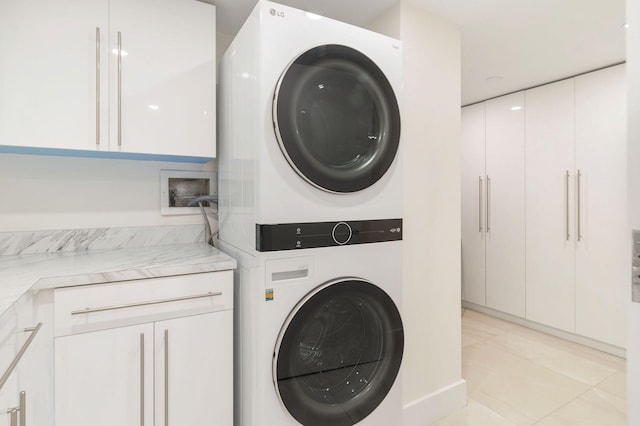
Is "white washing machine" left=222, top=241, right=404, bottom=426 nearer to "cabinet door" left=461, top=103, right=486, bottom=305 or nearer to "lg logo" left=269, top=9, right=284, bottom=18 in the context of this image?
"lg logo" left=269, top=9, right=284, bottom=18

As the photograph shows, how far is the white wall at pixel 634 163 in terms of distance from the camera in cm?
→ 79

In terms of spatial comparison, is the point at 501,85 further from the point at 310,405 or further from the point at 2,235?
the point at 2,235

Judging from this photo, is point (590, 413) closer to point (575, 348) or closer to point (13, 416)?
point (575, 348)

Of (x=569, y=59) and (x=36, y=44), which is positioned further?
(x=569, y=59)

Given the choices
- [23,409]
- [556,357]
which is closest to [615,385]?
[556,357]

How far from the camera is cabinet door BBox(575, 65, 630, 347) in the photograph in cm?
261

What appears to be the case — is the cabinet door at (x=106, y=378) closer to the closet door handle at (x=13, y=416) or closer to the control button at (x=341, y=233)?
the closet door handle at (x=13, y=416)

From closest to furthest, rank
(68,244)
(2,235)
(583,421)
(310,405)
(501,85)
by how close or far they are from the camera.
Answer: (310,405) → (2,235) → (68,244) → (583,421) → (501,85)

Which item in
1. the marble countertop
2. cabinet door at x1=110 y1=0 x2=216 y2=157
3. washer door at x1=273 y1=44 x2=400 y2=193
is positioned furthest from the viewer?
cabinet door at x1=110 y1=0 x2=216 y2=157

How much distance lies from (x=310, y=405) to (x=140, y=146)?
141 cm

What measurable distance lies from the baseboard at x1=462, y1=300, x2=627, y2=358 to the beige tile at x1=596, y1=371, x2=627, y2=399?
1.11 feet

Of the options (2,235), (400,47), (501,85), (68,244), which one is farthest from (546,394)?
(2,235)

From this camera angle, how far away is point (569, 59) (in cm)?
255

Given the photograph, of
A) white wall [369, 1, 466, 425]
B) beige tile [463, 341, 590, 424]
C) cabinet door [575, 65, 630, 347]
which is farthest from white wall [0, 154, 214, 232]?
cabinet door [575, 65, 630, 347]
